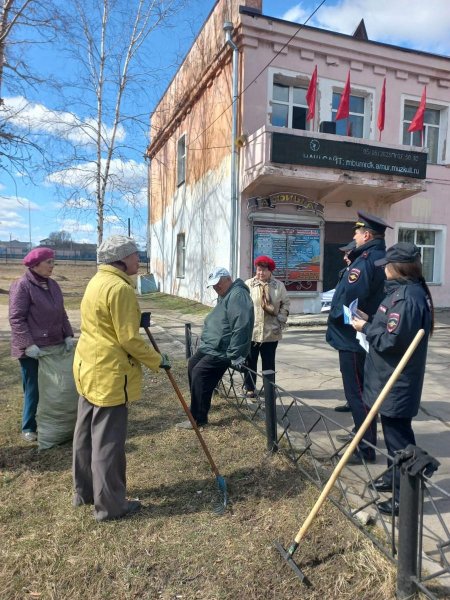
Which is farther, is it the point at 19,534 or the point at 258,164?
the point at 258,164

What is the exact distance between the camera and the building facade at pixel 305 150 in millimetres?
10938

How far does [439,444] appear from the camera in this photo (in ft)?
13.2

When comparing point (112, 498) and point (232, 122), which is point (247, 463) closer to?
point (112, 498)

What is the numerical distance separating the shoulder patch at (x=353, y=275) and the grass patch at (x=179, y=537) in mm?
1556

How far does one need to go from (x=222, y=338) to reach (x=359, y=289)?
128 centimetres

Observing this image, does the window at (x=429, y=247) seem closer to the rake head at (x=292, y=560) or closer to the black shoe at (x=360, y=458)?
the black shoe at (x=360, y=458)

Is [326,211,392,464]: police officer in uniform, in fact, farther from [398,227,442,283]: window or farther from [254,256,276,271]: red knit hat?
[398,227,442,283]: window

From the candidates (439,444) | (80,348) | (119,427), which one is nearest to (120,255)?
(80,348)

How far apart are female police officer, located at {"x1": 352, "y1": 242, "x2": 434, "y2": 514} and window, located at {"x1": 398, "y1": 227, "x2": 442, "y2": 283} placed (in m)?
11.5

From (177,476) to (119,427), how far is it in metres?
0.87

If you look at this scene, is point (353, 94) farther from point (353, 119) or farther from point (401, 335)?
point (401, 335)

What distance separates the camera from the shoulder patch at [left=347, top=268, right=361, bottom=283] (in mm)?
3506

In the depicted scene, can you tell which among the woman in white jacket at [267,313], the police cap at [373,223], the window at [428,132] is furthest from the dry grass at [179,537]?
the window at [428,132]

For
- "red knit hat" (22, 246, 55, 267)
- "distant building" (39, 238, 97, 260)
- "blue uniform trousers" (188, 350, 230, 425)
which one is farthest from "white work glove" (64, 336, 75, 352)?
"distant building" (39, 238, 97, 260)
